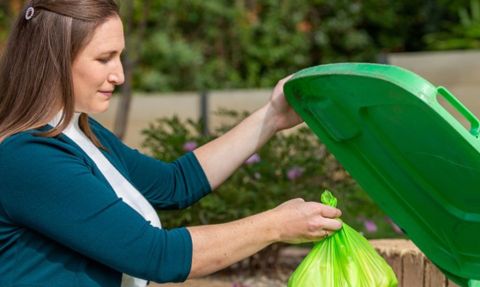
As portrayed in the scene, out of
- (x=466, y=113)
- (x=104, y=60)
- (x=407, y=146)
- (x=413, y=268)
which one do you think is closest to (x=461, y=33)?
(x=413, y=268)

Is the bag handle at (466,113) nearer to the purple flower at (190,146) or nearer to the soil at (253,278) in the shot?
the soil at (253,278)

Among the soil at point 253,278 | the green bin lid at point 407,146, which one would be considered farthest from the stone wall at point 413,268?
the soil at point 253,278

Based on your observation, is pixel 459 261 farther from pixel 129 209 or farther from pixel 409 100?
pixel 129 209

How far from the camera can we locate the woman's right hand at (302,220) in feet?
8.25

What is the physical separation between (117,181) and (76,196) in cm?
28

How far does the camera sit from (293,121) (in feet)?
10.2

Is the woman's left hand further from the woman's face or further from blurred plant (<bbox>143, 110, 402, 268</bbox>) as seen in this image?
blurred plant (<bbox>143, 110, 402, 268</bbox>)

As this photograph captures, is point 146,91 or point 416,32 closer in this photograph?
point 146,91

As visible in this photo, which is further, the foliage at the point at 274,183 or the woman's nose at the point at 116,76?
the foliage at the point at 274,183

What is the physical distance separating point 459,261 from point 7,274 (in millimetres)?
1207

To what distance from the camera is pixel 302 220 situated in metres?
2.51

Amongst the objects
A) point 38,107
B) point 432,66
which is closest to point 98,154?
point 38,107

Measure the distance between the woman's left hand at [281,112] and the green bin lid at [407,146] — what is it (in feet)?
0.44

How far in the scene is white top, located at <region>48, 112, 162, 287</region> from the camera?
8.80 ft
